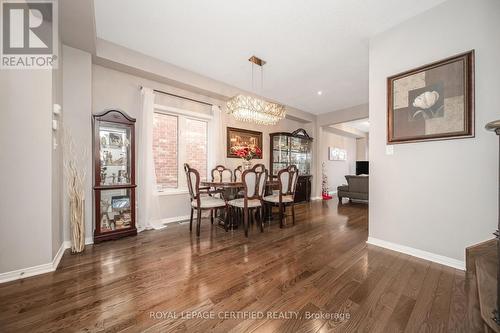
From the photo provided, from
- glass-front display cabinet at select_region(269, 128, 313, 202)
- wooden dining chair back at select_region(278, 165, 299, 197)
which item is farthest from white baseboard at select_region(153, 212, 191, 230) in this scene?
glass-front display cabinet at select_region(269, 128, 313, 202)

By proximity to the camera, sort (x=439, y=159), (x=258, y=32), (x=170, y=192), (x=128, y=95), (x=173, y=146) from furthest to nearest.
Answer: (x=173, y=146), (x=170, y=192), (x=128, y=95), (x=258, y=32), (x=439, y=159)

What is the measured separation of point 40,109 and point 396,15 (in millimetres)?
4042

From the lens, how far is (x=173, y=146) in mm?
3912

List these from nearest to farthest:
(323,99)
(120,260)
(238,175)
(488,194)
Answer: (488,194)
(120,260)
(238,175)
(323,99)

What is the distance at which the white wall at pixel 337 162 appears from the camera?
7646 millimetres

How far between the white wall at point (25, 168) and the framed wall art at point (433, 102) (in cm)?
391

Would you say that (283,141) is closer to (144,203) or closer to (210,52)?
(210,52)

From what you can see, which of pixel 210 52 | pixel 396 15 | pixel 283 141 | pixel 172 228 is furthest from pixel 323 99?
pixel 172 228

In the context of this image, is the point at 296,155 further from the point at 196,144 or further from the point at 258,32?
the point at 258,32

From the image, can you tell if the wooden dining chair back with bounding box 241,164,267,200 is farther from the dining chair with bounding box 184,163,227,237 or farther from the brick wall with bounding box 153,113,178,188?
the brick wall with bounding box 153,113,178,188

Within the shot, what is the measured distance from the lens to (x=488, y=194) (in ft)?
6.06

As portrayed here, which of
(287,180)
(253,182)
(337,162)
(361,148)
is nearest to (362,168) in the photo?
Answer: (337,162)

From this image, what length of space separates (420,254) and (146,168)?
4023mm

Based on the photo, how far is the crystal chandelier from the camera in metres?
3.45
